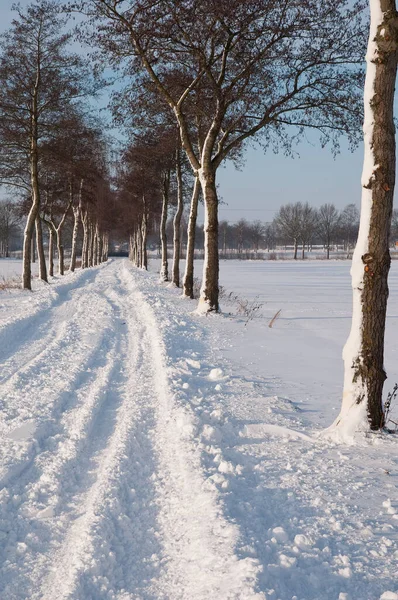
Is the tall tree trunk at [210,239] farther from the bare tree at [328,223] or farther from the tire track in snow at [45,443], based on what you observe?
the bare tree at [328,223]

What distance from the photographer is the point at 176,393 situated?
5.49 metres

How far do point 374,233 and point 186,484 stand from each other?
2.86m

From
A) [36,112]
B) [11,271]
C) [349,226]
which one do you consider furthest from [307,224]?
[36,112]

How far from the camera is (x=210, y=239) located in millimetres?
12562

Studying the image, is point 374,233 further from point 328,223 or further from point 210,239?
point 328,223

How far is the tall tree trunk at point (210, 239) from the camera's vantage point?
12.4 m

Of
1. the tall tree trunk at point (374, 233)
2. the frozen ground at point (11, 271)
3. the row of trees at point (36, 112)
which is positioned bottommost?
the frozen ground at point (11, 271)

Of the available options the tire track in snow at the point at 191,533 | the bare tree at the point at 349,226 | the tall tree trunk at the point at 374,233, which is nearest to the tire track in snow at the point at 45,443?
the tire track in snow at the point at 191,533

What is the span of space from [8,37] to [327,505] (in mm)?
19211

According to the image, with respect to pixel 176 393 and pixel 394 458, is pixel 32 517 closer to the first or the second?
pixel 176 393

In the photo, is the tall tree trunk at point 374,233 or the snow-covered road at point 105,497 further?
the tall tree trunk at point 374,233

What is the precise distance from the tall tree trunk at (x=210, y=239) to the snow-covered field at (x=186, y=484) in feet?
16.5

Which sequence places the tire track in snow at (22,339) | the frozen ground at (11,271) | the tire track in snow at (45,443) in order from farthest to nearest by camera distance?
the frozen ground at (11,271) < the tire track in snow at (22,339) < the tire track in snow at (45,443)

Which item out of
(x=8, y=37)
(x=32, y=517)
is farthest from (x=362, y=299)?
(x=8, y=37)
